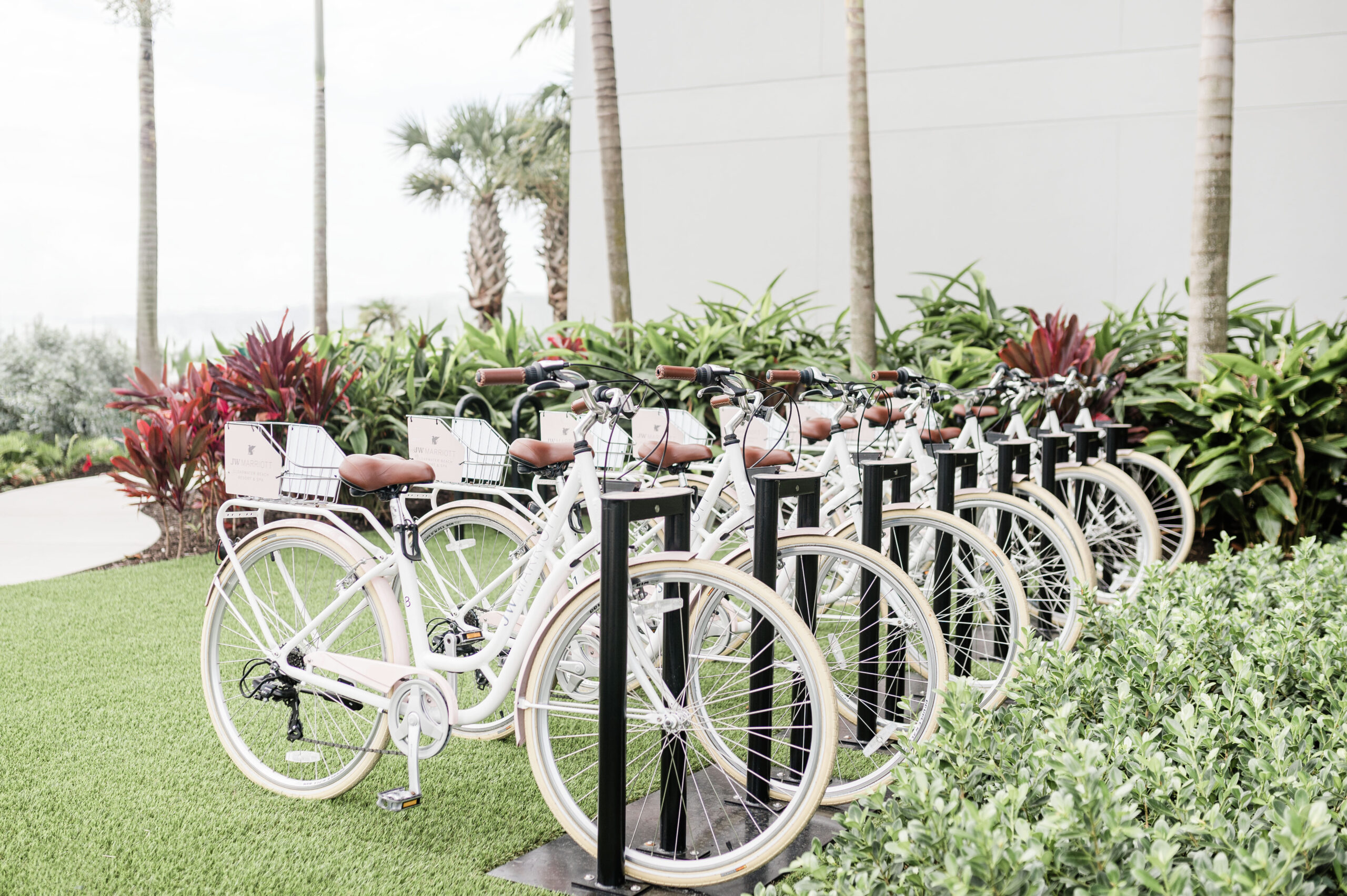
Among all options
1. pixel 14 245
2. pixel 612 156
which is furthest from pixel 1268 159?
pixel 14 245

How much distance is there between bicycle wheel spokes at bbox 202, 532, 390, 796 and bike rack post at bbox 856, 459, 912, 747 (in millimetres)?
1271

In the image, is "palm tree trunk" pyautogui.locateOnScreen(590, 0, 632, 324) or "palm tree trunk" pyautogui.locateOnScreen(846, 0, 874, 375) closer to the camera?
"palm tree trunk" pyautogui.locateOnScreen(846, 0, 874, 375)

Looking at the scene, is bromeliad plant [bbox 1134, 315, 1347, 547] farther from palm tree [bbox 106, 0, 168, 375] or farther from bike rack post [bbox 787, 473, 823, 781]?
palm tree [bbox 106, 0, 168, 375]

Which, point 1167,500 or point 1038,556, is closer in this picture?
point 1038,556

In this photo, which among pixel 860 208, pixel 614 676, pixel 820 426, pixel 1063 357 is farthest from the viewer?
pixel 860 208

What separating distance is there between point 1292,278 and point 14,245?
22.0m

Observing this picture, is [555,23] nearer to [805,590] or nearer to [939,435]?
[939,435]

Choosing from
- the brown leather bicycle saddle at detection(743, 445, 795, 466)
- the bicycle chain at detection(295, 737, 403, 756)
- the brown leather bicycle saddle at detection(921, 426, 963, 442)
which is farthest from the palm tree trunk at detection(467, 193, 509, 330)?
the bicycle chain at detection(295, 737, 403, 756)

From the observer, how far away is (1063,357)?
19.3ft

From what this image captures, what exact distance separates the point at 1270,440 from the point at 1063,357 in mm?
1152

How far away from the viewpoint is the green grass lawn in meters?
2.35

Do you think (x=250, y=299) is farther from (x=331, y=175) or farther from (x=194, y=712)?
(x=194, y=712)

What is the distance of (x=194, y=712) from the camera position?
136 inches

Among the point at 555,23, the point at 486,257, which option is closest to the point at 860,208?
the point at 555,23
